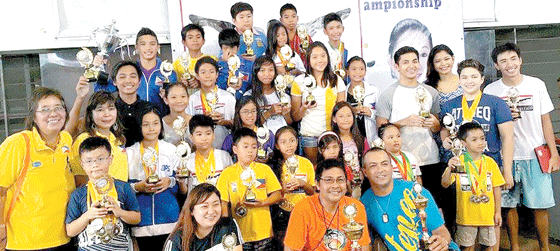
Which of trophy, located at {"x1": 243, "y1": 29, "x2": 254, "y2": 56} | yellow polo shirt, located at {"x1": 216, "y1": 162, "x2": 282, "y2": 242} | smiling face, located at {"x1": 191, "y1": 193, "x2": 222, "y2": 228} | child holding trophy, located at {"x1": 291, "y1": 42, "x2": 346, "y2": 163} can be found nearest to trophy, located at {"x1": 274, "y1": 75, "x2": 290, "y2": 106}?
child holding trophy, located at {"x1": 291, "y1": 42, "x2": 346, "y2": 163}

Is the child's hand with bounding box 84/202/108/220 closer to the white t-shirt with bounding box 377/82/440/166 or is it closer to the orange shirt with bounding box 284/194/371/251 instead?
the orange shirt with bounding box 284/194/371/251

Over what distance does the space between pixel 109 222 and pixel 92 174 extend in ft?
1.01

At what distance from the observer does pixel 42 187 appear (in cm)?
353

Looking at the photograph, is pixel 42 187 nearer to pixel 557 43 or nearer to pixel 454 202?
pixel 454 202

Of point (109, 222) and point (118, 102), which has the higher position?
point (118, 102)

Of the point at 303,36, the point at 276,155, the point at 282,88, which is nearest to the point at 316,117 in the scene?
the point at 282,88

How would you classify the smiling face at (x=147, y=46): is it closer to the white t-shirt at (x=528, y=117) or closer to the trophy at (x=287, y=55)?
the trophy at (x=287, y=55)

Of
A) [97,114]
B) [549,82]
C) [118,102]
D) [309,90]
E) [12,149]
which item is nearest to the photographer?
[12,149]

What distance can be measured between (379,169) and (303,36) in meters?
1.99

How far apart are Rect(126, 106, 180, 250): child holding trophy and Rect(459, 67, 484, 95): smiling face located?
2366mm

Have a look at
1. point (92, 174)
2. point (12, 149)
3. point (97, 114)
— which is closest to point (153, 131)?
point (97, 114)

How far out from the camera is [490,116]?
4672mm

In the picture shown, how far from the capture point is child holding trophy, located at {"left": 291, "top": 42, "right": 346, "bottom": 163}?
4793mm

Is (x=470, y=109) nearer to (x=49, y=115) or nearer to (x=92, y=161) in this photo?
(x=92, y=161)
